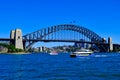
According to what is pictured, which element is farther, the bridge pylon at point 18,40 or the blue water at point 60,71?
the bridge pylon at point 18,40

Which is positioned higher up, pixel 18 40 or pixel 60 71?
pixel 18 40

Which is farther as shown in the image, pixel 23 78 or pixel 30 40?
pixel 30 40

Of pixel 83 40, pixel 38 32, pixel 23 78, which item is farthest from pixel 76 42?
pixel 23 78

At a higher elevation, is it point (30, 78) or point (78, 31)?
point (78, 31)

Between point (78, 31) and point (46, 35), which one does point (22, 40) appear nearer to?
point (46, 35)

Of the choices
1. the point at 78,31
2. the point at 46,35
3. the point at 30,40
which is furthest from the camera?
the point at 78,31

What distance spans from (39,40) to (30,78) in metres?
137

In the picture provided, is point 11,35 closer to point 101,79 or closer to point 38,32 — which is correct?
point 38,32

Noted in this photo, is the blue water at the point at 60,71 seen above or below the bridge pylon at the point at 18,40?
below

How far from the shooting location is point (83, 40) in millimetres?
188250

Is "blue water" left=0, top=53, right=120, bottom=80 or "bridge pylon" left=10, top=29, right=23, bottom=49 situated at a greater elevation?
"bridge pylon" left=10, top=29, right=23, bottom=49

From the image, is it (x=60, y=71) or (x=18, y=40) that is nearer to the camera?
(x=60, y=71)

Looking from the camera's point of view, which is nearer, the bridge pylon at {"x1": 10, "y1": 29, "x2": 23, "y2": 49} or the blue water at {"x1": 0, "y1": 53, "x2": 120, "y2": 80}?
the blue water at {"x1": 0, "y1": 53, "x2": 120, "y2": 80}

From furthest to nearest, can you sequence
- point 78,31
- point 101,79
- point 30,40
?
point 78,31
point 30,40
point 101,79
